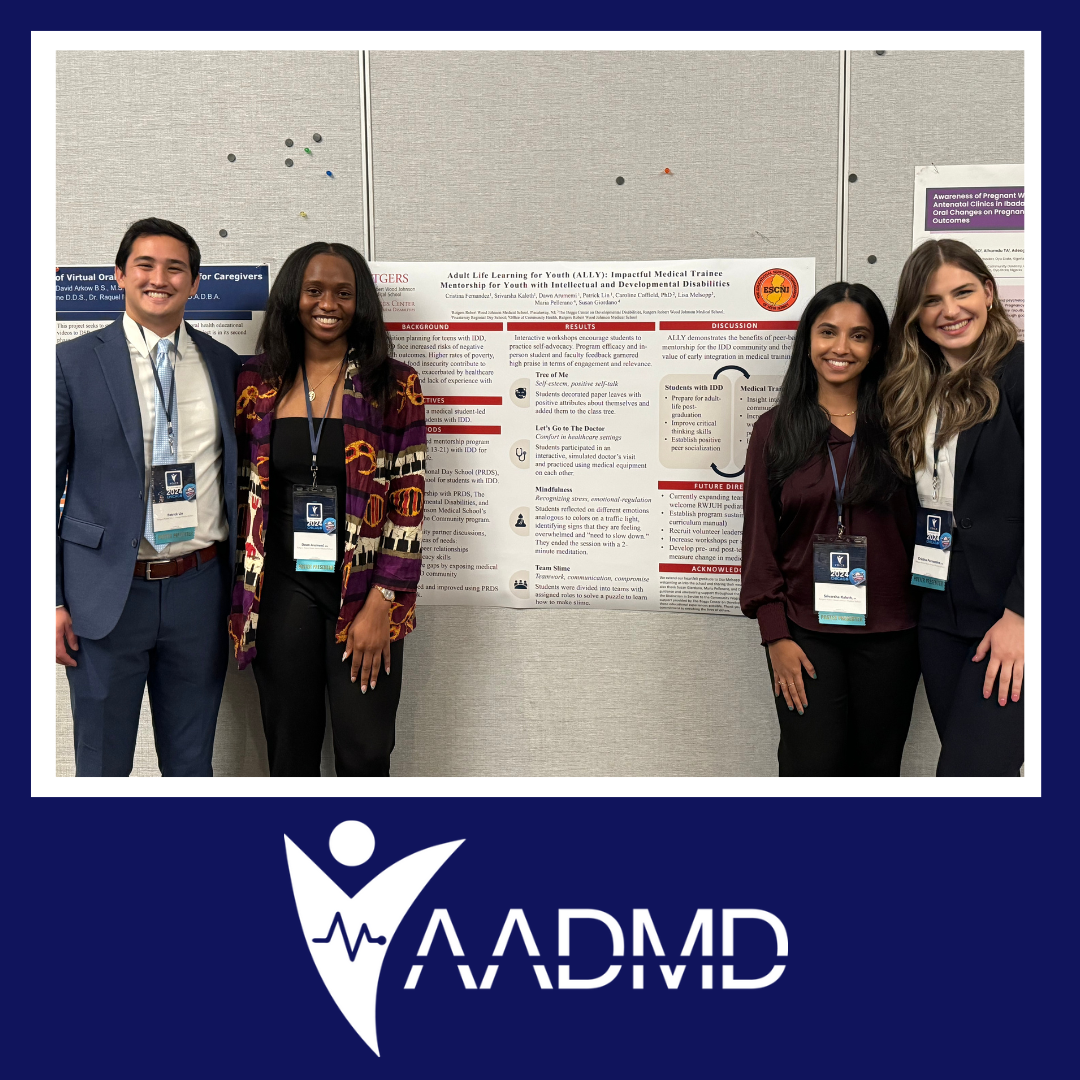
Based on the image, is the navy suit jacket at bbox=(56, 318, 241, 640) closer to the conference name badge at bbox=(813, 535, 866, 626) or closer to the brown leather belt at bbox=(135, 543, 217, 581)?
the brown leather belt at bbox=(135, 543, 217, 581)

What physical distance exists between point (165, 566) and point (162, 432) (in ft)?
1.11

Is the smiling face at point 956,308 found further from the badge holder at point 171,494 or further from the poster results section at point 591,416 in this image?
the badge holder at point 171,494

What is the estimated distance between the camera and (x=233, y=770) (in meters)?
2.54

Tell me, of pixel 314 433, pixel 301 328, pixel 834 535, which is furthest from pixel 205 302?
pixel 834 535

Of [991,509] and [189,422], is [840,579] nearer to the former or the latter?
[991,509]

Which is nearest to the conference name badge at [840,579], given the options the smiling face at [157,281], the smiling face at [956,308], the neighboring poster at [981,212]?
the smiling face at [956,308]

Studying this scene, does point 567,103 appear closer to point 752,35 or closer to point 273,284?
point 752,35

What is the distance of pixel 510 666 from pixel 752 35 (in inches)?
73.0

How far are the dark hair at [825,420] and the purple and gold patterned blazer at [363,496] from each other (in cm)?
92

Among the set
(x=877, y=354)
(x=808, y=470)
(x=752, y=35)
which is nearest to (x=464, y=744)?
(x=808, y=470)

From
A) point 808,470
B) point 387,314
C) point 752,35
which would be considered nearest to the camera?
point 808,470

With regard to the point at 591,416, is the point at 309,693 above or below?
below
